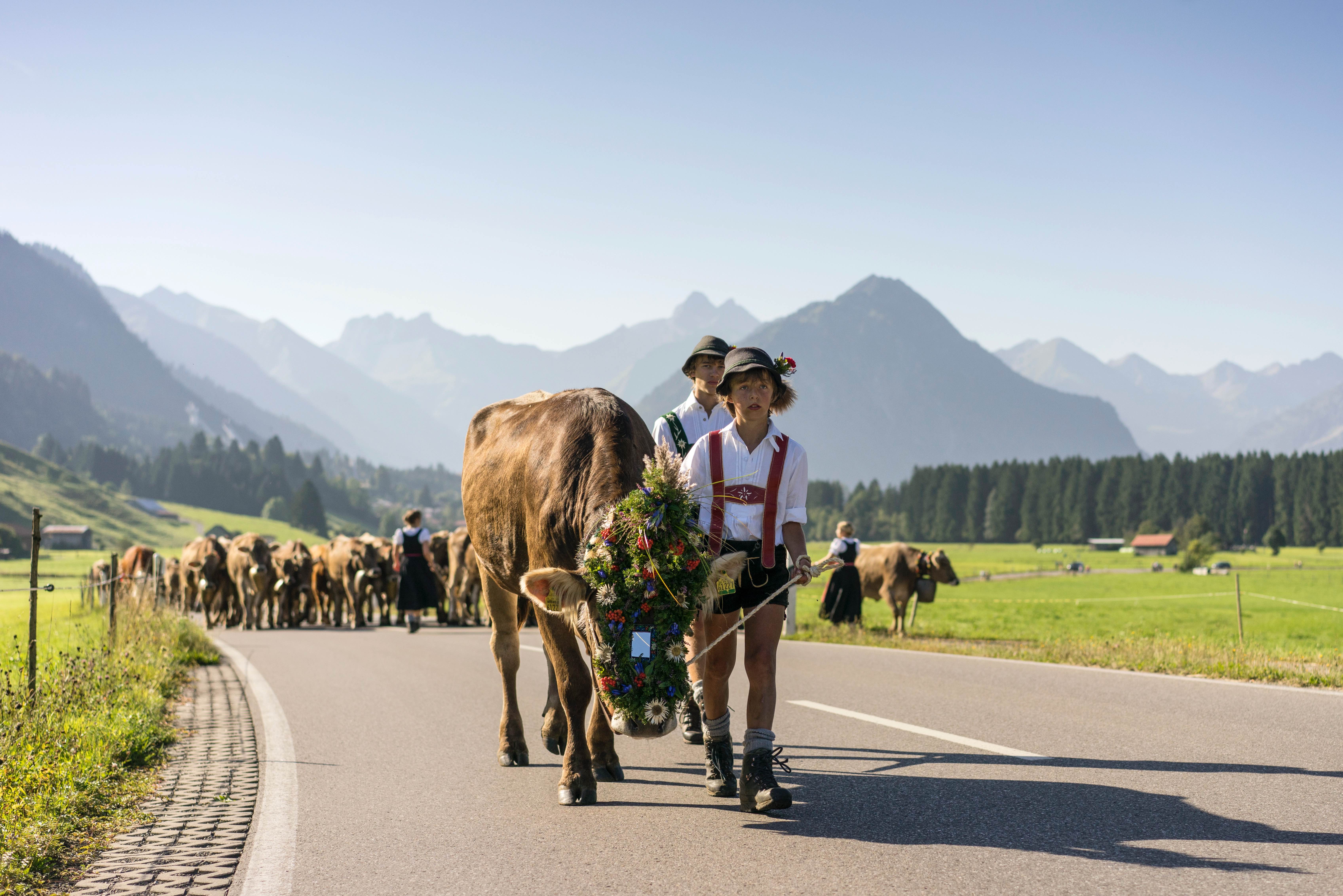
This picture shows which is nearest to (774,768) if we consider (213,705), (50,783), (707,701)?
(707,701)

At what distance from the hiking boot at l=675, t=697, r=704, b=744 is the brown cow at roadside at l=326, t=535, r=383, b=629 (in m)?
19.8


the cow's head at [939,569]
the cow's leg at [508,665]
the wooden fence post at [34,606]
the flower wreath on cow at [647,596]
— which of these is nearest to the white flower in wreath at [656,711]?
the flower wreath on cow at [647,596]

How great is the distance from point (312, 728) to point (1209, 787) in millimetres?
6611

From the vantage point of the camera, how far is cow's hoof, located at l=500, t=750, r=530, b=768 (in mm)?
7172

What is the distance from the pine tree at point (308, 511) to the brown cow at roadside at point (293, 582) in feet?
504

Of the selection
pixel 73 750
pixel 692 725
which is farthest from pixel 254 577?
pixel 692 725

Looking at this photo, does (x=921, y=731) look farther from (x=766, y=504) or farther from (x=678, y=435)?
(x=766, y=504)

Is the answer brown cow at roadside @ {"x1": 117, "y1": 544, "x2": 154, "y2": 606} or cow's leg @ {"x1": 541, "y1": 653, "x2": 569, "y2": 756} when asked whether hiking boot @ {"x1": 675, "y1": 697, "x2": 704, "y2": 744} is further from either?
brown cow at roadside @ {"x1": 117, "y1": 544, "x2": 154, "y2": 606}

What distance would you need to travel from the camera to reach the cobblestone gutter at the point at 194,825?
4.66 m

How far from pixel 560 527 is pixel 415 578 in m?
16.9

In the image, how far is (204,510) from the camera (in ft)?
649

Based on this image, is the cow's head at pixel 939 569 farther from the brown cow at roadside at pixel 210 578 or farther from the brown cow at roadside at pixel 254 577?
the brown cow at roadside at pixel 210 578

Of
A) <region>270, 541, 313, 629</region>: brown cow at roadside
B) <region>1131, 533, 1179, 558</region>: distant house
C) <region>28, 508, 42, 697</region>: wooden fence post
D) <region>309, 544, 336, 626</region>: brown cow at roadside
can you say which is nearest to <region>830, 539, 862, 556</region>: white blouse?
<region>28, 508, 42, 697</region>: wooden fence post

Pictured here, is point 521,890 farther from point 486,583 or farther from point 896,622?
point 896,622
